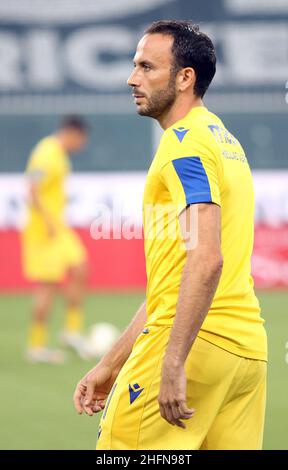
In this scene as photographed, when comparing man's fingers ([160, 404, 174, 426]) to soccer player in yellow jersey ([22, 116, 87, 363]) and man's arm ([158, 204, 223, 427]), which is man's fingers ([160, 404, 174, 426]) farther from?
soccer player in yellow jersey ([22, 116, 87, 363])

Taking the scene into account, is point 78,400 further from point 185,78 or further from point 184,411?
point 185,78

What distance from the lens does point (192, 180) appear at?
386 centimetres

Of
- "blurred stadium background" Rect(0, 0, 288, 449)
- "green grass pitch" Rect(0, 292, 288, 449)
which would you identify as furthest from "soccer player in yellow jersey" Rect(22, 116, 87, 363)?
"blurred stadium background" Rect(0, 0, 288, 449)

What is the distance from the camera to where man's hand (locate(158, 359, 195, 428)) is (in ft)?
12.3

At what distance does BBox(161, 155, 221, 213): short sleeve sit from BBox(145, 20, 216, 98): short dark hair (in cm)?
39

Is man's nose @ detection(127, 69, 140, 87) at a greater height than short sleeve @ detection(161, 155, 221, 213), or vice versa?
man's nose @ detection(127, 69, 140, 87)

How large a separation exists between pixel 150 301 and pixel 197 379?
35 centimetres

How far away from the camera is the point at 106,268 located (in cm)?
1736

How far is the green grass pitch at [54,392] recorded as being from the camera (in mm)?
7129

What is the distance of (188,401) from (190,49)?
49.7 inches

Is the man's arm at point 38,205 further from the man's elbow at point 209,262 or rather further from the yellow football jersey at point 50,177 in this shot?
the man's elbow at point 209,262
